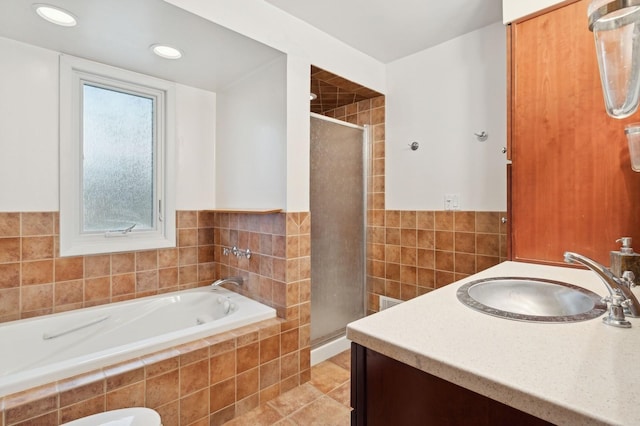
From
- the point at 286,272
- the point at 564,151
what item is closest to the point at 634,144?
the point at 564,151

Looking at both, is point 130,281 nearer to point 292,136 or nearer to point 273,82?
point 292,136

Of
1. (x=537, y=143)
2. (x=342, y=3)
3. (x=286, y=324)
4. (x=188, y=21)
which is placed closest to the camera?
(x=537, y=143)

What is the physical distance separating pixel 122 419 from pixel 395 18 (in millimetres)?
2576

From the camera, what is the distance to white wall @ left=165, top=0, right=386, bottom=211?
5.88 feet

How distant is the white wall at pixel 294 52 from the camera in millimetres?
1791

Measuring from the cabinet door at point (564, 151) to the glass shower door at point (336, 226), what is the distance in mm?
1336

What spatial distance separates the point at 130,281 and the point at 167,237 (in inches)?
16.2

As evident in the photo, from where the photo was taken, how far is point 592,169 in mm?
1253

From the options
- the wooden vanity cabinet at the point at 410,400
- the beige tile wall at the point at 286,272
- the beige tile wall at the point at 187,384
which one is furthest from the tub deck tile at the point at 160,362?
the wooden vanity cabinet at the point at 410,400

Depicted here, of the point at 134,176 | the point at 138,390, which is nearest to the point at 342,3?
the point at 134,176

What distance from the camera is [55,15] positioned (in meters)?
1.63

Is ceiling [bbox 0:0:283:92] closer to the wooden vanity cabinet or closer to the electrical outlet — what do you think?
the electrical outlet

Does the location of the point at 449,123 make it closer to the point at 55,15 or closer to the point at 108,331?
the point at 55,15

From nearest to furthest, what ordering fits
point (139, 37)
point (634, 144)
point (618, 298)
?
1. point (618, 298)
2. point (634, 144)
3. point (139, 37)
